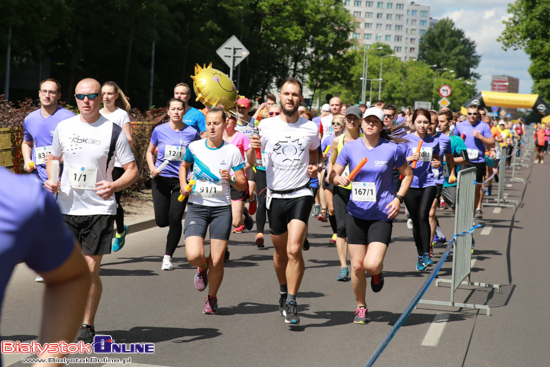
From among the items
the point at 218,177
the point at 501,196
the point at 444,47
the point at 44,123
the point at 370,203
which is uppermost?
the point at 444,47

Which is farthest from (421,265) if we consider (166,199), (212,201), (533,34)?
(533,34)

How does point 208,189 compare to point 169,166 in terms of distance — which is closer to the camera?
point 208,189

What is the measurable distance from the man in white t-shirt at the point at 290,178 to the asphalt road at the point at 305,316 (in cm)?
53

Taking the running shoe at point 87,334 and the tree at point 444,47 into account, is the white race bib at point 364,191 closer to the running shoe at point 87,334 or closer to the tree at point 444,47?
the running shoe at point 87,334

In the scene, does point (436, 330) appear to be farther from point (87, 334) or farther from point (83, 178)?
point (83, 178)

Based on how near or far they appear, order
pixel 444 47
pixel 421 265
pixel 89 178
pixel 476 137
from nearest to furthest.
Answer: pixel 89 178, pixel 421 265, pixel 476 137, pixel 444 47

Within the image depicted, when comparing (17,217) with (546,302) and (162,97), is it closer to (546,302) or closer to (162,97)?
(546,302)

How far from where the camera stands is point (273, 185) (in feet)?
21.8

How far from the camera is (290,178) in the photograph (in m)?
6.58

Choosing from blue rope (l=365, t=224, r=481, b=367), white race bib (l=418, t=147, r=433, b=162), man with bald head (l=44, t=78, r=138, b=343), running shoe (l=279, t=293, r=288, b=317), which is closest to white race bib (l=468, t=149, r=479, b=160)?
white race bib (l=418, t=147, r=433, b=162)

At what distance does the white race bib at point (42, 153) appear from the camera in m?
7.68

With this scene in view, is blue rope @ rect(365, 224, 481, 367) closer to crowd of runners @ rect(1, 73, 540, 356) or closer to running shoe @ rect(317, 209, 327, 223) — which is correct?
crowd of runners @ rect(1, 73, 540, 356)

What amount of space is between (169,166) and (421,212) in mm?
3170

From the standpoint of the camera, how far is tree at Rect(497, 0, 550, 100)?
4673 centimetres
